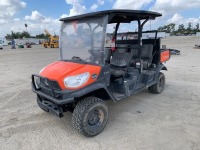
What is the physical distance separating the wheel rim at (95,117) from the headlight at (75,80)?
1.85ft

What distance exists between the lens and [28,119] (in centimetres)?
379

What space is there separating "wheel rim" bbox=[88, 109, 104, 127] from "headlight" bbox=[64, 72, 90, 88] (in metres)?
0.56

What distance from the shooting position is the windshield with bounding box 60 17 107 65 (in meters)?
3.32

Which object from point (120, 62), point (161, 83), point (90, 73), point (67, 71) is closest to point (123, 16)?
point (120, 62)

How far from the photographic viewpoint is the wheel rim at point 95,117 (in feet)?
10.4

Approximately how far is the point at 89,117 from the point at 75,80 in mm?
693

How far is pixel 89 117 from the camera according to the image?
312cm

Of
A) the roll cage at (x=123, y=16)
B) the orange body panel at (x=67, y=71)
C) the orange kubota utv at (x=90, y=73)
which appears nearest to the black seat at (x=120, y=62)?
the orange kubota utv at (x=90, y=73)

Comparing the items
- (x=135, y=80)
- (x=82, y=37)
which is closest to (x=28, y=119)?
(x=82, y=37)

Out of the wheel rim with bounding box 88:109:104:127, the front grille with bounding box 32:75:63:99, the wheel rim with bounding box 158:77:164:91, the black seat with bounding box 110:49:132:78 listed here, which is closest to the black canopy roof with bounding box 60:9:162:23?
the black seat with bounding box 110:49:132:78

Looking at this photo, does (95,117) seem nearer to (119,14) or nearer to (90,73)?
(90,73)

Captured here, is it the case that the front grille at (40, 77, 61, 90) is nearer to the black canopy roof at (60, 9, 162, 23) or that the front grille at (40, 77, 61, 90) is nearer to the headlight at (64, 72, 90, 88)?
the headlight at (64, 72, 90, 88)

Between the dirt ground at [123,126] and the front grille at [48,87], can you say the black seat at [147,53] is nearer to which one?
the dirt ground at [123,126]

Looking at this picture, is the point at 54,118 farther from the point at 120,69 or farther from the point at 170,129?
the point at 170,129
